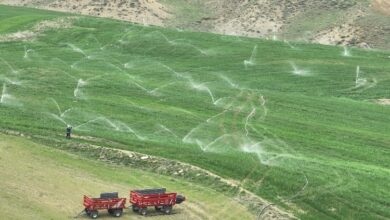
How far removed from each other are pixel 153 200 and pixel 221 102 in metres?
26.7

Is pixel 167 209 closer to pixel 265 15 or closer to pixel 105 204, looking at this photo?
pixel 105 204

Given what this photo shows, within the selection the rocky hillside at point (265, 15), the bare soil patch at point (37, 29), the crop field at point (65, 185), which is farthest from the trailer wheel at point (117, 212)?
the rocky hillside at point (265, 15)

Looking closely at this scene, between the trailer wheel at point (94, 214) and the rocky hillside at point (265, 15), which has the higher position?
the trailer wheel at point (94, 214)

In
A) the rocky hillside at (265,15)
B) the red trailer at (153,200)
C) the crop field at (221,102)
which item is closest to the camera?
the red trailer at (153,200)

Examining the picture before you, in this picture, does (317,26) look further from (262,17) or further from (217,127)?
(217,127)

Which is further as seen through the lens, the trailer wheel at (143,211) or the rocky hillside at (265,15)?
the rocky hillside at (265,15)

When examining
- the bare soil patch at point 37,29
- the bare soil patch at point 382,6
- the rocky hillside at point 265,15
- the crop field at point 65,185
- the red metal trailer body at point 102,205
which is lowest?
the rocky hillside at point 265,15

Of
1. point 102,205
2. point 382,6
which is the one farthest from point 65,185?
point 382,6

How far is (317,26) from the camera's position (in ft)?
352

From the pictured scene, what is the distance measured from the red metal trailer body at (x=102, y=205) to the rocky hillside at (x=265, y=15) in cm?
6779

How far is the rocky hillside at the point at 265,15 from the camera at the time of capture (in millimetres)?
102938

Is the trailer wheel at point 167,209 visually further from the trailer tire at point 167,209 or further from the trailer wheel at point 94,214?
the trailer wheel at point 94,214

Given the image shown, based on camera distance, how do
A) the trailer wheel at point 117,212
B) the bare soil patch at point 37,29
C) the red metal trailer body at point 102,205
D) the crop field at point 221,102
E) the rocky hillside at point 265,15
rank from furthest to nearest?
the rocky hillside at point 265,15
the bare soil patch at point 37,29
the crop field at point 221,102
the trailer wheel at point 117,212
the red metal trailer body at point 102,205

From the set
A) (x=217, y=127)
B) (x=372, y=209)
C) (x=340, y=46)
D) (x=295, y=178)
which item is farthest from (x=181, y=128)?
(x=340, y=46)
